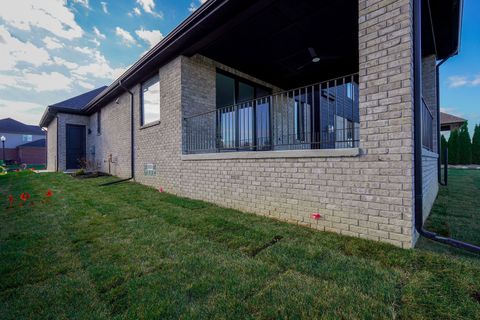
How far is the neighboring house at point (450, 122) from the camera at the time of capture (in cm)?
2033

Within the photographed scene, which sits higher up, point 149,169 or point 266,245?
point 149,169

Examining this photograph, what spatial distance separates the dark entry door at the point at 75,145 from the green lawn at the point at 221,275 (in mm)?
11016

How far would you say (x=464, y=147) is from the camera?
1783 cm

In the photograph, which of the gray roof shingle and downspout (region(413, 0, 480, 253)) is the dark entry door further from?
the gray roof shingle

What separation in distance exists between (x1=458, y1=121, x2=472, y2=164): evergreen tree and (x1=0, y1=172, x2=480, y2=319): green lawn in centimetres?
2272

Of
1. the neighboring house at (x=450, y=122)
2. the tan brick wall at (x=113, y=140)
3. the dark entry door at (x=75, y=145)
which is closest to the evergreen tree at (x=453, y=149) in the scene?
the neighboring house at (x=450, y=122)

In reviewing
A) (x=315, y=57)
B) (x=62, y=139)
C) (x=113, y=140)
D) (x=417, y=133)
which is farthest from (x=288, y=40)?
(x=62, y=139)

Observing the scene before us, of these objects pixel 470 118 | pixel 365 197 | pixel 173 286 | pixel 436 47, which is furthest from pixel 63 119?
pixel 470 118

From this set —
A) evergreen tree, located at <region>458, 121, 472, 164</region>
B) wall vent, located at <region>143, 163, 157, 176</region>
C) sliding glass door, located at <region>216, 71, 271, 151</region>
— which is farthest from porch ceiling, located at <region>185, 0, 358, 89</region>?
evergreen tree, located at <region>458, 121, 472, 164</region>

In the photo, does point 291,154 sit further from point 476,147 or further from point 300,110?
point 476,147

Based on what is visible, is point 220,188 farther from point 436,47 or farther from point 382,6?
point 436,47

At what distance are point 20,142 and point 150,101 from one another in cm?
4510

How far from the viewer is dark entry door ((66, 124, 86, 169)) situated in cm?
1234

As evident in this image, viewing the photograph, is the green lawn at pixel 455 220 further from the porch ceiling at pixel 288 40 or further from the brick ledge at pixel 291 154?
the porch ceiling at pixel 288 40
